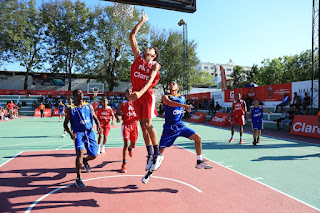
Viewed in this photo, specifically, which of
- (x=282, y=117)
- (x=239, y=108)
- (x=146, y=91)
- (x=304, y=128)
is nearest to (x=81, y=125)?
(x=146, y=91)

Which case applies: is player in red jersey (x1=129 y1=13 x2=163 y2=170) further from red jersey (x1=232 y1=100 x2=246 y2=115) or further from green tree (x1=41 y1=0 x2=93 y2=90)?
green tree (x1=41 y1=0 x2=93 y2=90)

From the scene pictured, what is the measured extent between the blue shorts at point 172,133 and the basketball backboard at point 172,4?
280 cm

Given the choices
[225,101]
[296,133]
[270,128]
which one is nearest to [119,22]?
[225,101]

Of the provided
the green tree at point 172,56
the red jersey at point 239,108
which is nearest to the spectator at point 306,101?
the red jersey at point 239,108

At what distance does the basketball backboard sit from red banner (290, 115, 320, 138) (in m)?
10.8

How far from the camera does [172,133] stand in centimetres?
465

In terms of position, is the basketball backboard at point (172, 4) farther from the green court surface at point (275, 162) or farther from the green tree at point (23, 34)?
the green tree at point (23, 34)

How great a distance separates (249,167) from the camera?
20.6 ft

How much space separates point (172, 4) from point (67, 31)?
4112 cm

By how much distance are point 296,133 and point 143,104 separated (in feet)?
41.1

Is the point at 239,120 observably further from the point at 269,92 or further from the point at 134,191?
the point at 269,92

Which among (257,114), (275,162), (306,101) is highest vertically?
(306,101)

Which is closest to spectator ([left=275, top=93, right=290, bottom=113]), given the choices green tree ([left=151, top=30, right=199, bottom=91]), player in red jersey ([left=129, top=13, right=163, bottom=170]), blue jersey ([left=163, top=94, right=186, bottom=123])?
blue jersey ([left=163, top=94, right=186, bottom=123])

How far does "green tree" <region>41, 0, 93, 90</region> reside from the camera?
130 feet
